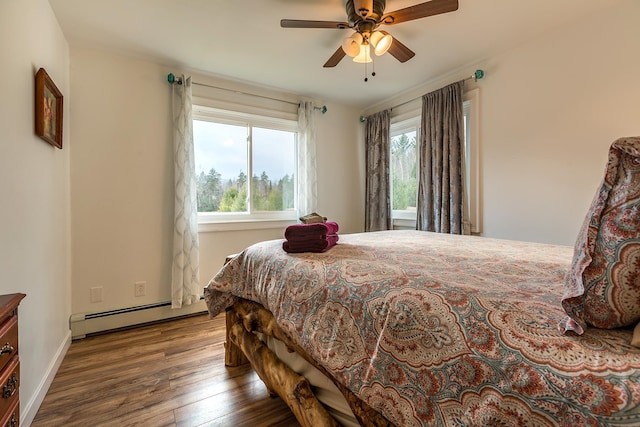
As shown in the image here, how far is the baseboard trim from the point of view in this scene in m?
1.31

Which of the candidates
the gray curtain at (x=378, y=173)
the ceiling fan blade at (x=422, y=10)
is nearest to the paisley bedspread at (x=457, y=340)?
the ceiling fan blade at (x=422, y=10)

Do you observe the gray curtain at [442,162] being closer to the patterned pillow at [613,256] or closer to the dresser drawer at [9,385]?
the patterned pillow at [613,256]

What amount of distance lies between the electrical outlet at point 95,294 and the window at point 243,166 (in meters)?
0.99

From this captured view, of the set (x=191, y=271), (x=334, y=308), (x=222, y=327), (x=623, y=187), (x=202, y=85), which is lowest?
(x=222, y=327)

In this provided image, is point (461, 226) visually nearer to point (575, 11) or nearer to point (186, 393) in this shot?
point (575, 11)

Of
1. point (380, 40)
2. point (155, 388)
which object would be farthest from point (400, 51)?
point (155, 388)

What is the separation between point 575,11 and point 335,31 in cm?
162

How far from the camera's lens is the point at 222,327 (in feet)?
8.15

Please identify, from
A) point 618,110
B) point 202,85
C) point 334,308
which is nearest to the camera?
point 334,308

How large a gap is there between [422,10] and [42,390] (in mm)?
2945

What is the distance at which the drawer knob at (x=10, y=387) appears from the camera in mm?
741

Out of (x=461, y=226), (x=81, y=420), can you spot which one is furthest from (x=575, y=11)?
(x=81, y=420)

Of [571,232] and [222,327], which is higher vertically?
[571,232]

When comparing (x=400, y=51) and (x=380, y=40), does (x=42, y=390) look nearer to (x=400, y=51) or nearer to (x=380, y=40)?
→ (x=380, y=40)
